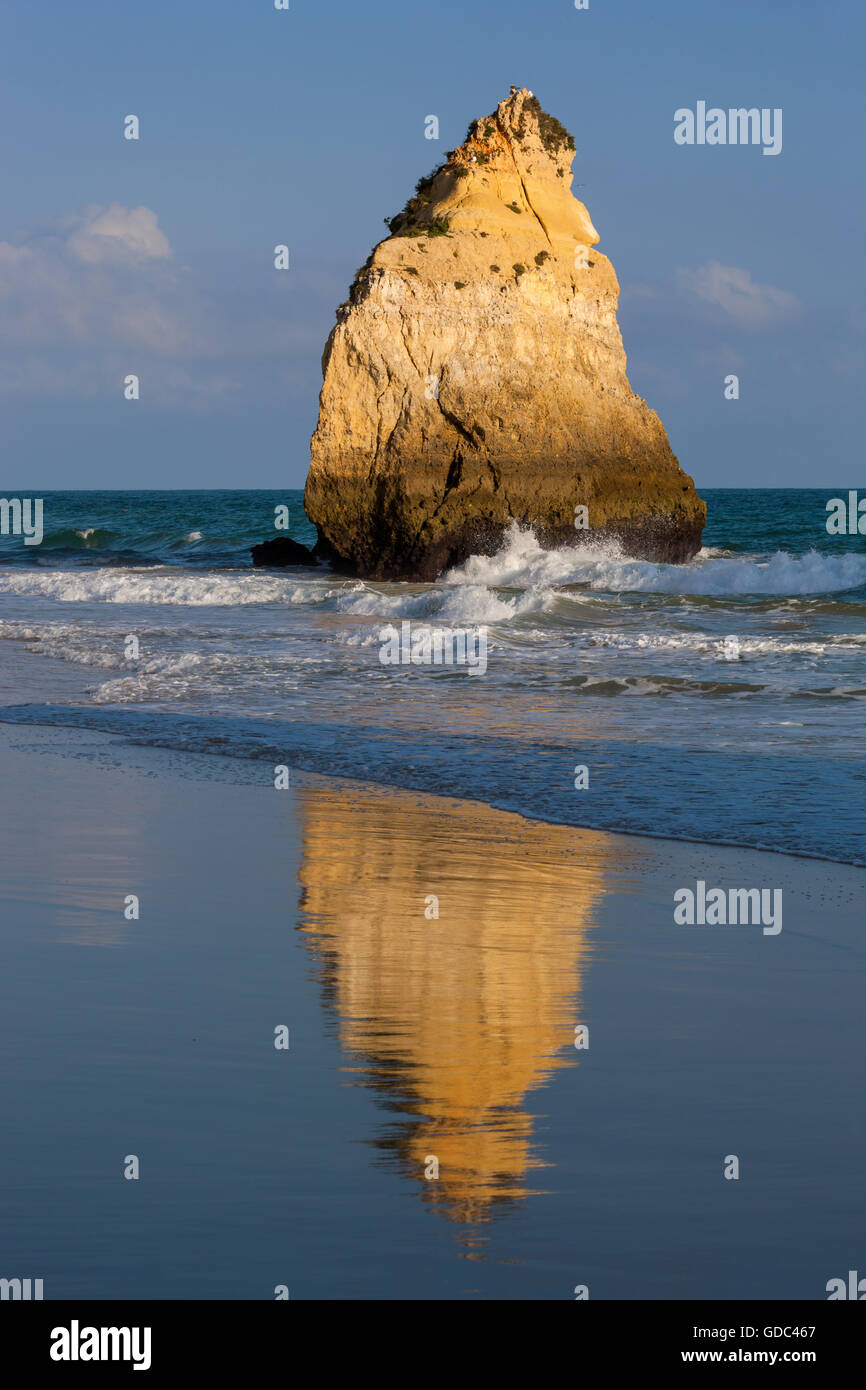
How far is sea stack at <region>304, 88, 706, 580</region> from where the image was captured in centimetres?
2675

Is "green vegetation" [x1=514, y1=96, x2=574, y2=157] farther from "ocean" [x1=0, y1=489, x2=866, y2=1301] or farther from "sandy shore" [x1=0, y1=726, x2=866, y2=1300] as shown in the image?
"sandy shore" [x1=0, y1=726, x2=866, y2=1300]

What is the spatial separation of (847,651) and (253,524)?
42796 millimetres

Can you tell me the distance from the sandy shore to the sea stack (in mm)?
19970

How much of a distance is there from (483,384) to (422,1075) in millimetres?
23460

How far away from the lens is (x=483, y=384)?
2670 centimetres

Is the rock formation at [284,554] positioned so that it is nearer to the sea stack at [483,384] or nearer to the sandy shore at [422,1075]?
the sea stack at [483,384]

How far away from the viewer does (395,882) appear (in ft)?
22.9

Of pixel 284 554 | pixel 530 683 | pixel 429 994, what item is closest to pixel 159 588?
pixel 284 554

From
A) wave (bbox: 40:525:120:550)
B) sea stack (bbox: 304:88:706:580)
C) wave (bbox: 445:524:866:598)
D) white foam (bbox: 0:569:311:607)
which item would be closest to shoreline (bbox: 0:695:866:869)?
white foam (bbox: 0:569:311:607)

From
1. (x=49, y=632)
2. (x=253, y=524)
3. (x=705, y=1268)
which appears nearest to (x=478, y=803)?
(x=705, y=1268)

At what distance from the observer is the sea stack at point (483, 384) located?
26.8 metres

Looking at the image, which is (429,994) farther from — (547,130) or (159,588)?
(547,130)

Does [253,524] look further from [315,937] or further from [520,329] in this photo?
[315,937]

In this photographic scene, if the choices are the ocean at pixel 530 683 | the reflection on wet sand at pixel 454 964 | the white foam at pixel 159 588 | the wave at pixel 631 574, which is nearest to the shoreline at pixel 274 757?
the ocean at pixel 530 683
